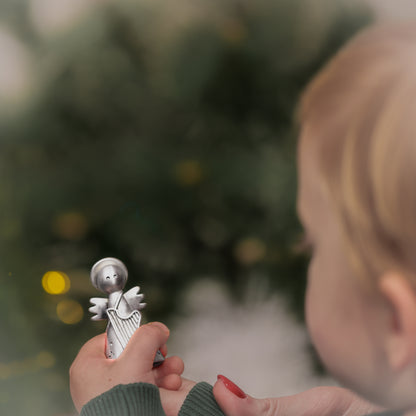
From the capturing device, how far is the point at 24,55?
45 cm

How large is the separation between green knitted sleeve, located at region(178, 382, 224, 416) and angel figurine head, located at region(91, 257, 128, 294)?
0.12 meters

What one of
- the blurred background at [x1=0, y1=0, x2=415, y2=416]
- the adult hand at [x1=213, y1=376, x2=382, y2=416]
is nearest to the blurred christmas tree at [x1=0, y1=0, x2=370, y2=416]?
the blurred background at [x1=0, y1=0, x2=415, y2=416]

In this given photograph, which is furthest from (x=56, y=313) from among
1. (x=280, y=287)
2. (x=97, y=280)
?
(x=280, y=287)

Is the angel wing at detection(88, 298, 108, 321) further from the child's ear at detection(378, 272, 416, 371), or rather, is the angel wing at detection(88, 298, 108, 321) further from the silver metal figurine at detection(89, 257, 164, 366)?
the child's ear at detection(378, 272, 416, 371)

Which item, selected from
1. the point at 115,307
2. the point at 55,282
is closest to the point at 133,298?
the point at 115,307

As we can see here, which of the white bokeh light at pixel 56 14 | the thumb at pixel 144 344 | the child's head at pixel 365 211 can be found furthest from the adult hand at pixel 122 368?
the white bokeh light at pixel 56 14

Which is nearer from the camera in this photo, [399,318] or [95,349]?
[399,318]

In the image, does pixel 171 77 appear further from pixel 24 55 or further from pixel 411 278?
pixel 411 278

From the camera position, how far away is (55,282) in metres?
0.48

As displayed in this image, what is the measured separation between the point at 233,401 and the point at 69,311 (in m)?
0.18

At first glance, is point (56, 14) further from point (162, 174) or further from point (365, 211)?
point (365, 211)

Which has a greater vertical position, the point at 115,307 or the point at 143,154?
the point at 143,154

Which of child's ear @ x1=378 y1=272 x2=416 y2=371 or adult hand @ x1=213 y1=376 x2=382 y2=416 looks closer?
child's ear @ x1=378 y1=272 x2=416 y2=371

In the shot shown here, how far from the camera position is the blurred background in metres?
0.45
